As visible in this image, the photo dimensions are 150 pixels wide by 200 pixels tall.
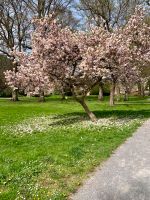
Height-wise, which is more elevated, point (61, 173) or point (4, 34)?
point (4, 34)

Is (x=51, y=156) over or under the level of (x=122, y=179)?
over

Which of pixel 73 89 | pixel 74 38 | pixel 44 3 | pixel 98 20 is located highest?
pixel 44 3

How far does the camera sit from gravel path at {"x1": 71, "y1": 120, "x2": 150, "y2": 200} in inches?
313

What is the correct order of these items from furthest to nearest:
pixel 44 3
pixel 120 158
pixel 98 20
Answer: pixel 44 3, pixel 98 20, pixel 120 158

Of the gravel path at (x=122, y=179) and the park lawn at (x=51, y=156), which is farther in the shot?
the park lawn at (x=51, y=156)

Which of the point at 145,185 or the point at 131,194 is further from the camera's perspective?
the point at 145,185

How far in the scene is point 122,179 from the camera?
9.09 m

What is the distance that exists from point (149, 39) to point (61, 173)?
16991mm

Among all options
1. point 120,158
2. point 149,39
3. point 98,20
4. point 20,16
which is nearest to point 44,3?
point 20,16

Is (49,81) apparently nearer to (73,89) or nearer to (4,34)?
(73,89)

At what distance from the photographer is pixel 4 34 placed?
52.0m

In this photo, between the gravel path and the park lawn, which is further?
the park lawn

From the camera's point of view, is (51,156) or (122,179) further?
(51,156)

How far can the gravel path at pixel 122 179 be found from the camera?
7952 mm
